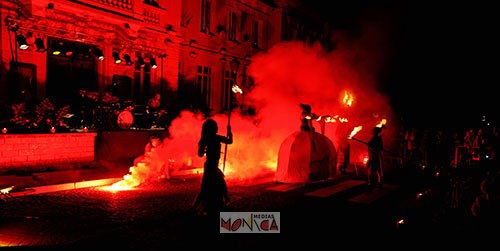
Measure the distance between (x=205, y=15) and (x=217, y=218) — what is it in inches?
632

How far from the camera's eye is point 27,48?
13.8 metres

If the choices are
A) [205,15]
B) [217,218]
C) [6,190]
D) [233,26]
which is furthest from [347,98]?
[6,190]

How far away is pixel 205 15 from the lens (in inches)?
858

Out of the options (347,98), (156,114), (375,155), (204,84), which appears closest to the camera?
(375,155)

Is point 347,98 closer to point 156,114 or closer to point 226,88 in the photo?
point 156,114

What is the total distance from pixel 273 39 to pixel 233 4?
4867 mm

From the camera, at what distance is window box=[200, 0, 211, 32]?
71.2 feet

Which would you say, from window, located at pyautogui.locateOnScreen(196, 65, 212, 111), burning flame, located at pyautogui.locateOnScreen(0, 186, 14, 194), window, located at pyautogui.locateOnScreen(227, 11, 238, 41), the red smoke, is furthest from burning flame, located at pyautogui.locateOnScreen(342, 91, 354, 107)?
burning flame, located at pyautogui.locateOnScreen(0, 186, 14, 194)

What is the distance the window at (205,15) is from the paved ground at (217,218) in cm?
1204

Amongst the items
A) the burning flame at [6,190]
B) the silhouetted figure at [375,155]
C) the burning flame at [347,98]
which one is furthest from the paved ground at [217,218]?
the burning flame at [347,98]

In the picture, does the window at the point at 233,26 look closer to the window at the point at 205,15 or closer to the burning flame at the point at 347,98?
the window at the point at 205,15

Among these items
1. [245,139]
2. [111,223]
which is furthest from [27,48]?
[111,223]

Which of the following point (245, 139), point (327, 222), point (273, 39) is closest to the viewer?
point (327, 222)

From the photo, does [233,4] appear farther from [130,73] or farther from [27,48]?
[27,48]
